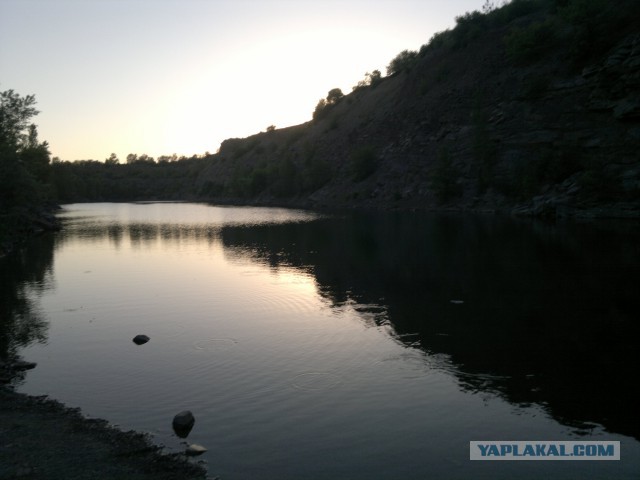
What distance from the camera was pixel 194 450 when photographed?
1036 centimetres

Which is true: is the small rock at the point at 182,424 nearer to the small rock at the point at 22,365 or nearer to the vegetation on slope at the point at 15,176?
the small rock at the point at 22,365

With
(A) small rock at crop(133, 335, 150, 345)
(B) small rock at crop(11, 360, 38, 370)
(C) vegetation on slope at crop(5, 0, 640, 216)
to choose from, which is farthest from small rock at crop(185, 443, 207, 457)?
(C) vegetation on slope at crop(5, 0, 640, 216)

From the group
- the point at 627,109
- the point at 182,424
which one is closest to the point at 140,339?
the point at 182,424

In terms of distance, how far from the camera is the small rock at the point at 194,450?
10297 mm

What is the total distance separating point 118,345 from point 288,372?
22.7ft

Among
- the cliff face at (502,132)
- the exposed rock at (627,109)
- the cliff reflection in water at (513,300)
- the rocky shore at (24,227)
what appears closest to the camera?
the cliff reflection in water at (513,300)

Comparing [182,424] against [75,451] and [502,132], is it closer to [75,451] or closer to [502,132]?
[75,451]

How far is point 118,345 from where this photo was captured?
1831cm

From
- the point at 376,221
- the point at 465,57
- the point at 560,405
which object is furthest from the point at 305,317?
the point at 465,57

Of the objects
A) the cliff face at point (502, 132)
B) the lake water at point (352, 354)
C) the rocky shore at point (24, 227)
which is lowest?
the lake water at point (352, 354)

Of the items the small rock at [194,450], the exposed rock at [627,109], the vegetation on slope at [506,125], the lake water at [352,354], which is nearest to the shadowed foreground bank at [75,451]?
the small rock at [194,450]

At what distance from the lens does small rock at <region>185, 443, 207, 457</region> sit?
10.3 m

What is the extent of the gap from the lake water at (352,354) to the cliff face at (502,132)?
1406 inches

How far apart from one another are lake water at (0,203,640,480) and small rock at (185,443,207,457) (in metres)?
0.18
